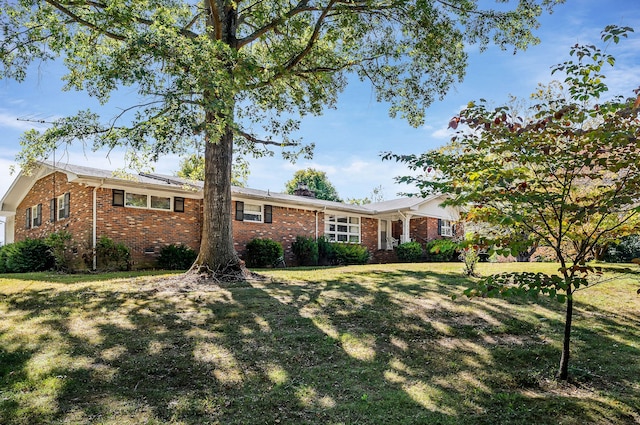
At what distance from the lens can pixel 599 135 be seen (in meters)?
Result: 3.82

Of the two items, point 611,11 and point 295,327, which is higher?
point 611,11

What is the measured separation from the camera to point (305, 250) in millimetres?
18672

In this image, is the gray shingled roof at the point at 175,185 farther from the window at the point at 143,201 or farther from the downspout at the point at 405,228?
the downspout at the point at 405,228

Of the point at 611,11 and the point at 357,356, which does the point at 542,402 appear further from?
the point at 611,11

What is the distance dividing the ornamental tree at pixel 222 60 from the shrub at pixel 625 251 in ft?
33.7

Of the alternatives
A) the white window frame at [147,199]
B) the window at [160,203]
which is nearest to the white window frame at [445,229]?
the white window frame at [147,199]

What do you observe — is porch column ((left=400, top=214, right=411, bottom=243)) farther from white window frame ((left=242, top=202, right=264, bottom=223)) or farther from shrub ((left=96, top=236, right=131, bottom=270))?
shrub ((left=96, top=236, right=131, bottom=270))

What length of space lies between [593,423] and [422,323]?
303 centimetres

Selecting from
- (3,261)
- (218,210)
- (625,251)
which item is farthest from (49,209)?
(625,251)

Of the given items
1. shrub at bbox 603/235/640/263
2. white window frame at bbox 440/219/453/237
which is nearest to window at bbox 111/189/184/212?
white window frame at bbox 440/219/453/237

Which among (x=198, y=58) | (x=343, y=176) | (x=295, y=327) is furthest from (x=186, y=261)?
(x=343, y=176)

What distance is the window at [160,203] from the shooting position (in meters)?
15.1

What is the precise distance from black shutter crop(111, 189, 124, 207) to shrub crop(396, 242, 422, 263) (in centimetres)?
1357

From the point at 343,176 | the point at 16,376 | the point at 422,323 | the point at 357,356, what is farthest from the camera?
the point at 343,176
